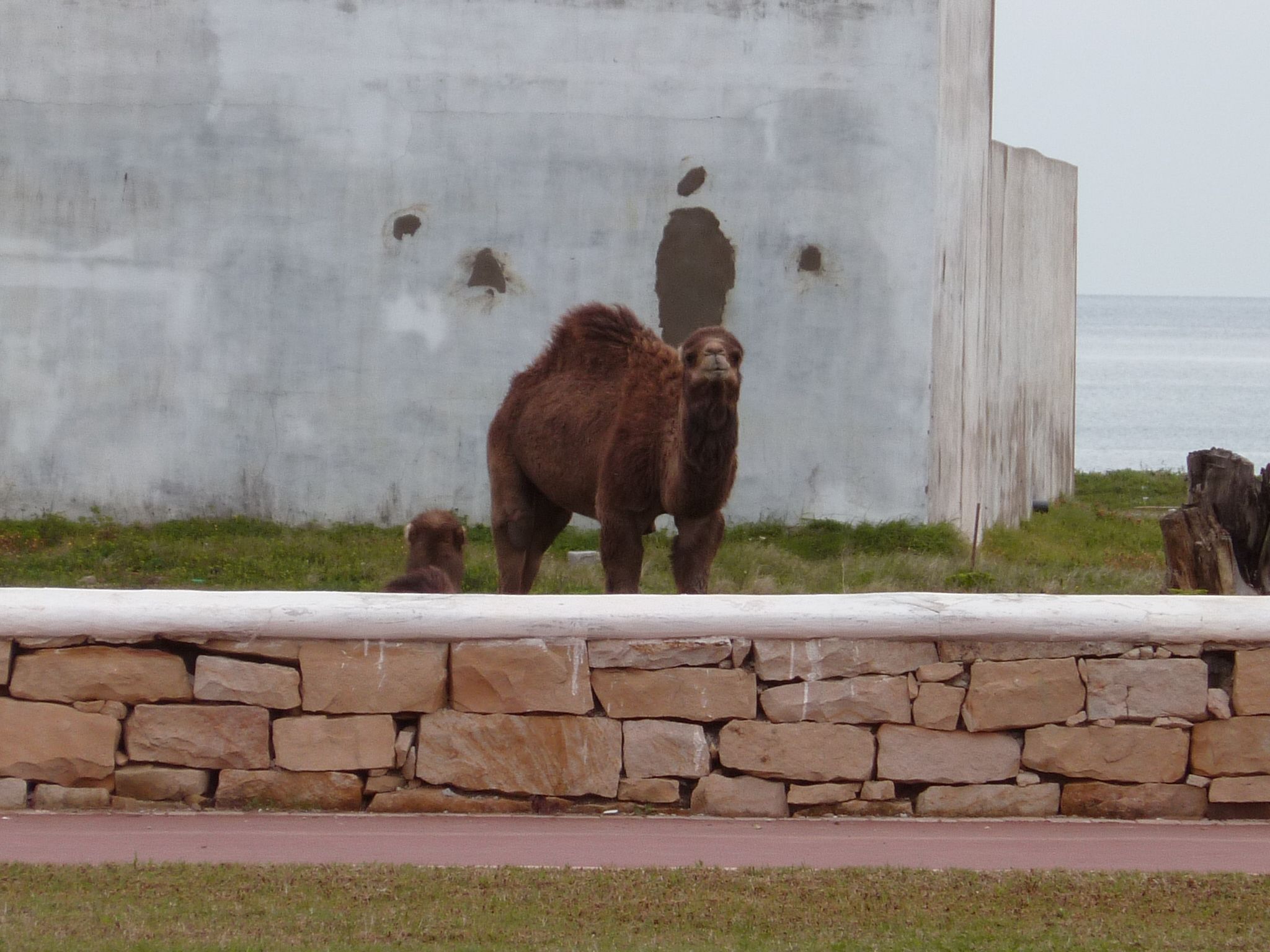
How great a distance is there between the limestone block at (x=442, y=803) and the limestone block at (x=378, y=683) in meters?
0.34

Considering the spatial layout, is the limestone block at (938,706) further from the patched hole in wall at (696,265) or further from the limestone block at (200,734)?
the patched hole in wall at (696,265)

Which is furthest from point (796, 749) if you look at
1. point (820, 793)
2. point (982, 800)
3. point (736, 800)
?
point (982, 800)

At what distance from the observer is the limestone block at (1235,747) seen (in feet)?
25.6

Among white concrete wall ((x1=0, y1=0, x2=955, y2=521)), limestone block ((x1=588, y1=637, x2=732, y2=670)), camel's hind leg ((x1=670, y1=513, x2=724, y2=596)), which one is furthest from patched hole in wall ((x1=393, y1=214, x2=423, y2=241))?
limestone block ((x1=588, y1=637, x2=732, y2=670))

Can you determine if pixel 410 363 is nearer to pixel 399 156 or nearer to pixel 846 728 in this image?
pixel 399 156

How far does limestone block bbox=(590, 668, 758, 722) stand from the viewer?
25.4 feet

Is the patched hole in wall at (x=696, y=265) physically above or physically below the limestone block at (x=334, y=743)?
above

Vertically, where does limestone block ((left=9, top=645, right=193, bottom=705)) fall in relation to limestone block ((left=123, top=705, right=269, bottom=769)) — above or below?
above

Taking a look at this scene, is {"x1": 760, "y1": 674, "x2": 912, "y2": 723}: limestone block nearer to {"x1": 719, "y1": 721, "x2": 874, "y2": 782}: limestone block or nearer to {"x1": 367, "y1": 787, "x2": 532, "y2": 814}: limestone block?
{"x1": 719, "y1": 721, "x2": 874, "y2": 782}: limestone block

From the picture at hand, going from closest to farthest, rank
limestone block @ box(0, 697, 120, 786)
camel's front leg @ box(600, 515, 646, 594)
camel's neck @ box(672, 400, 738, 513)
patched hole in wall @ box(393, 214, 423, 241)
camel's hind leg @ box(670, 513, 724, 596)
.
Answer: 1. limestone block @ box(0, 697, 120, 786)
2. camel's neck @ box(672, 400, 738, 513)
3. camel's hind leg @ box(670, 513, 724, 596)
4. camel's front leg @ box(600, 515, 646, 594)
5. patched hole in wall @ box(393, 214, 423, 241)

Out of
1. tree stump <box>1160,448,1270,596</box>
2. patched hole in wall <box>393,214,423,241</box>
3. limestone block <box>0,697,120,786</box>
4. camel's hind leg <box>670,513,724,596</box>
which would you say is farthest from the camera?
patched hole in wall <box>393,214,423,241</box>

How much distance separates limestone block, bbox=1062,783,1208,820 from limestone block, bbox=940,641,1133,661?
560mm

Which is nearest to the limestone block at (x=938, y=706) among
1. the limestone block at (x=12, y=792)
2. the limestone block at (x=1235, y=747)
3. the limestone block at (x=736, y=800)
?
the limestone block at (x=736, y=800)

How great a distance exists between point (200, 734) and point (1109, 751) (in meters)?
3.79
